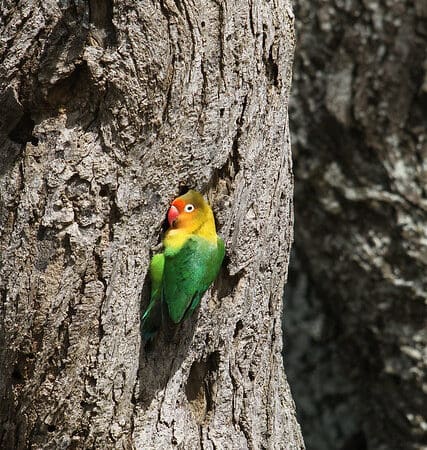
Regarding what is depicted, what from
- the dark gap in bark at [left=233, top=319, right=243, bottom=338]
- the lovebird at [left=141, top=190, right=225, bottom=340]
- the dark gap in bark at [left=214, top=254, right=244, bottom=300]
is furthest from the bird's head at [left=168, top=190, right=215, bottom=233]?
the dark gap in bark at [left=233, top=319, right=243, bottom=338]

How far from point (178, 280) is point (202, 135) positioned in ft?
1.31

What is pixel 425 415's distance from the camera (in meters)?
4.07

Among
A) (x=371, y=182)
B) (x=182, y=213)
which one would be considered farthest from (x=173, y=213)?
(x=371, y=182)

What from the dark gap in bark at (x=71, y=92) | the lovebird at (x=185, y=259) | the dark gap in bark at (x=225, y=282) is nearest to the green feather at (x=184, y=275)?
the lovebird at (x=185, y=259)

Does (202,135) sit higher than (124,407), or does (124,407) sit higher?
(202,135)

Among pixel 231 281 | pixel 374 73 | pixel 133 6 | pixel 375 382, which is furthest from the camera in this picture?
pixel 375 382

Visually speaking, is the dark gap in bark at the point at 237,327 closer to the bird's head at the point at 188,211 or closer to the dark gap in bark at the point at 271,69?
the bird's head at the point at 188,211

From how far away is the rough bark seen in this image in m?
3.91

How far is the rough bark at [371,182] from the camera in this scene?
3910 millimetres

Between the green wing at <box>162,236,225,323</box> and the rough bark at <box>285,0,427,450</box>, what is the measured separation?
5.81ft

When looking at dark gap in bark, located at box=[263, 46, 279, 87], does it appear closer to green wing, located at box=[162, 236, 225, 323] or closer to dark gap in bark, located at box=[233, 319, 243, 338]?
green wing, located at box=[162, 236, 225, 323]

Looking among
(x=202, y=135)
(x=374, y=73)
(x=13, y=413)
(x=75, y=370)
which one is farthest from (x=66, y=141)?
(x=374, y=73)

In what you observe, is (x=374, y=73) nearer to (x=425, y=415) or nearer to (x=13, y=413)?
(x=425, y=415)

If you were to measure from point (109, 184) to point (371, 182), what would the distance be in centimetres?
192
